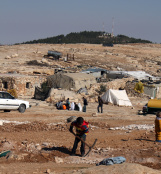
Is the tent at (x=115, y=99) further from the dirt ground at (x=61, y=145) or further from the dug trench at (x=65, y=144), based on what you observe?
the dug trench at (x=65, y=144)

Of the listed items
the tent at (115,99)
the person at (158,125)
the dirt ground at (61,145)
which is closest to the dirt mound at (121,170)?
the dirt ground at (61,145)

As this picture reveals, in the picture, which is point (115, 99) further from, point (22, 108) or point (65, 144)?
point (65, 144)

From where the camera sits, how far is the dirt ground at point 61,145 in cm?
930

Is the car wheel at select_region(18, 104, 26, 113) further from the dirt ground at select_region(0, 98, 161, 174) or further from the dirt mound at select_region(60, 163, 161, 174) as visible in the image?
the dirt mound at select_region(60, 163, 161, 174)

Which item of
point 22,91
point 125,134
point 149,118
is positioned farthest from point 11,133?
point 22,91

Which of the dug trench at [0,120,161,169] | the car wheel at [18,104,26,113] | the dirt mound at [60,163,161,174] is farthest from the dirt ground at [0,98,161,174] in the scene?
the car wheel at [18,104,26,113]

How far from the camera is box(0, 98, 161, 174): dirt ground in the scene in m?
9.30

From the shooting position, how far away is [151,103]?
20156 mm

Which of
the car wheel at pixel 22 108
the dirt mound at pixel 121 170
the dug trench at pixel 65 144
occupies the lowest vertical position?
the car wheel at pixel 22 108

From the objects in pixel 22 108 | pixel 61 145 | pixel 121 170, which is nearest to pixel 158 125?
pixel 61 145

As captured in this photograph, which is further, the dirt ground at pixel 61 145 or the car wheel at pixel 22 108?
the car wheel at pixel 22 108

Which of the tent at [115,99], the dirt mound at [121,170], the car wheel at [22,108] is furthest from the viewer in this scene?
the tent at [115,99]

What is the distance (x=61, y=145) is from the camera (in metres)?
11.4

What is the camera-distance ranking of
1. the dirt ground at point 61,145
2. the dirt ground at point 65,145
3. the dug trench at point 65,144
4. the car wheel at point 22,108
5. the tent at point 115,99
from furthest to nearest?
1. the tent at point 115,99
2. the car wheel at point 22,108
3. the dug trench at point 65,144
4. the dirt ground at point 61,145
5. the dirt ground at point 65,145
